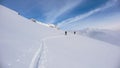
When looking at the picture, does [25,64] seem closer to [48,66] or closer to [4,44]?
[48,66]

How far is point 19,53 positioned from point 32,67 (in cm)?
119

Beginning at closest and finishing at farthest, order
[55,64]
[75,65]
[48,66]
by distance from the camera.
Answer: [48,66], [55,64], [75,65]

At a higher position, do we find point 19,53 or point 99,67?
point 19,53

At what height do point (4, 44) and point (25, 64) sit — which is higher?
point (4, 44)

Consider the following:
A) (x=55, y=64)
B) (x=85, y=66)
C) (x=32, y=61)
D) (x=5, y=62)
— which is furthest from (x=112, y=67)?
(x=5, y=62)

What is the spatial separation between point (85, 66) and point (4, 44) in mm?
3556

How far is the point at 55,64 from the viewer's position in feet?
17.9

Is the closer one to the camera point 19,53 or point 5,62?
point 5,62

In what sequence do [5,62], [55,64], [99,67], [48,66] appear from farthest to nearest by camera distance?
[99,67] < [55,64] < [48,66] < [5,62]

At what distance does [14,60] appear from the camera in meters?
4.86

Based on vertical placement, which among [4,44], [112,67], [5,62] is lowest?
[112,67]

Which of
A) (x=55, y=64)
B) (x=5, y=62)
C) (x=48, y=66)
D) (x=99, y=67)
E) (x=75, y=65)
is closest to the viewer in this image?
(x=5, y=62)

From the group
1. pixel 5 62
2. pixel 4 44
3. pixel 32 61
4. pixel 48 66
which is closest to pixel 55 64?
pixel 48 66

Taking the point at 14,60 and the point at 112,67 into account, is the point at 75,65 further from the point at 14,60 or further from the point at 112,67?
the point at 14,60
